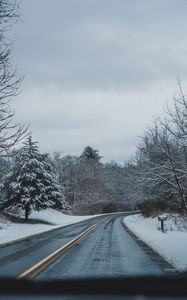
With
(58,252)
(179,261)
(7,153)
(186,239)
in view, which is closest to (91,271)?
(179,261)

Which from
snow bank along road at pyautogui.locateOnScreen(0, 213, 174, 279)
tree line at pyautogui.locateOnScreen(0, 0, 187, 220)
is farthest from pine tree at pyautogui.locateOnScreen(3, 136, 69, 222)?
snow bank along road at pyautogui.locateOnScreen(0, 213, 174, 279)

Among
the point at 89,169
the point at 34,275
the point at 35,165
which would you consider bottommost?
the point at 34,275

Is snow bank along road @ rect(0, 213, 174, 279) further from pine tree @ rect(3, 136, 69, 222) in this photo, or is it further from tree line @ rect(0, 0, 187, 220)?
pine tree @ rect(3, 136, 69, 222)

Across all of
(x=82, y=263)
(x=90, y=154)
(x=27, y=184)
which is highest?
(x=90, y=154)

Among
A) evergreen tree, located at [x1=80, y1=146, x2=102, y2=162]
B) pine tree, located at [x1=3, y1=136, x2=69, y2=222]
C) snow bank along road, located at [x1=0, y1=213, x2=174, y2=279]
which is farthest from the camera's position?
evergreen tree, located at [x1=80, y1=146, x2=102, y2=162]

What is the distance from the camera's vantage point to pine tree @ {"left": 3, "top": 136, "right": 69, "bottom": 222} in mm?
46562

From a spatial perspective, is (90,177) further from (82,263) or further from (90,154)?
(82,263)

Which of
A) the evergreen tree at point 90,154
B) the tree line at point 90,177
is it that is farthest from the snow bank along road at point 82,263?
the evergreen tree at point 90,154

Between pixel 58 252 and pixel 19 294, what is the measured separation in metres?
12.3

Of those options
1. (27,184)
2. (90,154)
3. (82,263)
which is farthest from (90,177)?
(82,263)

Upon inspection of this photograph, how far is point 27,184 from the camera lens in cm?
4722

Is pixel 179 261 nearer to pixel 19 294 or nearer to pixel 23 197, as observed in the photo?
pixel 19 294

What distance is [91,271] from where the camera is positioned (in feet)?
36.4

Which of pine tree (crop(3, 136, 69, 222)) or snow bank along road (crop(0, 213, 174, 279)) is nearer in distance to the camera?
snow bank along road (crop(0, 213, 174, 279))
